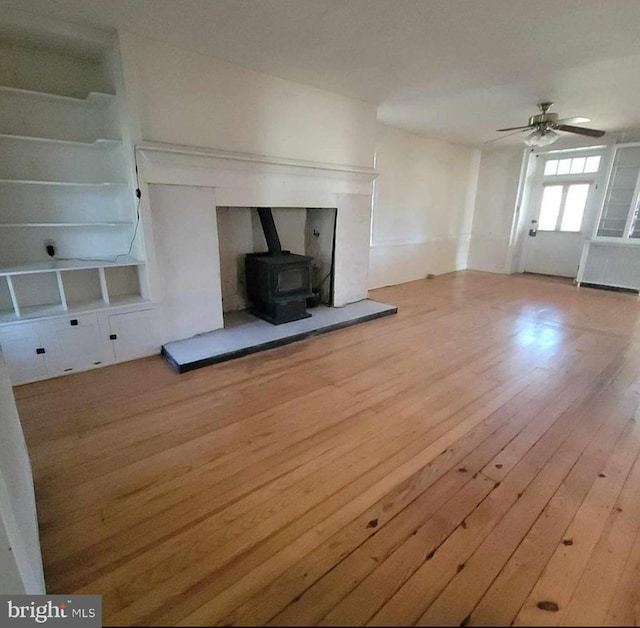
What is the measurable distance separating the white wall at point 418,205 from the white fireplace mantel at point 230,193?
1431 millimetres

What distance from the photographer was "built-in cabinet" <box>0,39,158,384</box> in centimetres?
271

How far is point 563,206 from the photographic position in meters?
7.04

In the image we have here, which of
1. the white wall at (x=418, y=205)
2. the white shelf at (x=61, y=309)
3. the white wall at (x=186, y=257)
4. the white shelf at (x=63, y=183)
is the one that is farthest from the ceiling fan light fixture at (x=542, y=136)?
the white shelf at (x=61, y=309)

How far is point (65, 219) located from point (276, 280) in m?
1.97

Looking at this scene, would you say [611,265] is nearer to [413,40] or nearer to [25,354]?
[413,40]

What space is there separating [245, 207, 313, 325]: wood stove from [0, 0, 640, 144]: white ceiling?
1.58 metres

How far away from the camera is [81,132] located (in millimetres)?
3006

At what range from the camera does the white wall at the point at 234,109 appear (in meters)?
2.80

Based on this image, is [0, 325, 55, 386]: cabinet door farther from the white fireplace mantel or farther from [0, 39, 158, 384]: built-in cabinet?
the white fireplace mantel

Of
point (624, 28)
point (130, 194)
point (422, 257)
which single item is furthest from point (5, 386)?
point (422, 257)

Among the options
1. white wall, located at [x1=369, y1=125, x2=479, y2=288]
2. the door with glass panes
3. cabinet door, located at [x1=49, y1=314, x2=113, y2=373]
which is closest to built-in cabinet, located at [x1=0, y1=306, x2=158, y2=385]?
cabinet door, located at [x1=49, y1=314, x2=113, y2=373]

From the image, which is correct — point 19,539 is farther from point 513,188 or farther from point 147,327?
point 513,188

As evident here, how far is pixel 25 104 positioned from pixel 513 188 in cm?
776

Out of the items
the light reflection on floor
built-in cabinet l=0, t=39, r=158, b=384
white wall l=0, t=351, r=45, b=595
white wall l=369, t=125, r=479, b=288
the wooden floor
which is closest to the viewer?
white wall l=0, t=351, r=45, b=595
